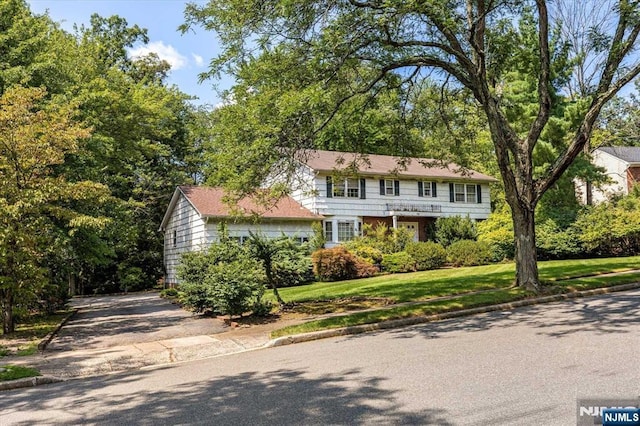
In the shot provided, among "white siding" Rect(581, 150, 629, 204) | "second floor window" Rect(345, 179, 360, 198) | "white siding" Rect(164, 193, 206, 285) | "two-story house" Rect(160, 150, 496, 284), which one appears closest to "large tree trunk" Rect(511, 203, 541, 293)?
"two-story house" Rect(160, 150, 496, 284)

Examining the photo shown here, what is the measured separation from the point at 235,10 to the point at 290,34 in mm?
1358

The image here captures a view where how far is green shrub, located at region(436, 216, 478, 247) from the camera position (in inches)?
1224

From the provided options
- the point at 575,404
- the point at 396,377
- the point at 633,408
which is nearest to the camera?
the point at 633,408

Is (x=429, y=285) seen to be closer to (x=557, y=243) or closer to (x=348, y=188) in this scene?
(x=557, y=243)

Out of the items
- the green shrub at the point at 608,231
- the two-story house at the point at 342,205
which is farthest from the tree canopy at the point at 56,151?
the green shrub at the point at 608,231

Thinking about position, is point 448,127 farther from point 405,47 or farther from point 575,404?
point 575,404

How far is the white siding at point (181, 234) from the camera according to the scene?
90.2ft

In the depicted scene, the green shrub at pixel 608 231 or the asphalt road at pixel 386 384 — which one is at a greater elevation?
the green shrub at pixel 608 231

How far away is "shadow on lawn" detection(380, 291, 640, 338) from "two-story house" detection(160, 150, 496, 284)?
617 inches

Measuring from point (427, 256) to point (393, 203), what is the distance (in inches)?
262

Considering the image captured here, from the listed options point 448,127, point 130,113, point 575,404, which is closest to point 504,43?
point 448,127

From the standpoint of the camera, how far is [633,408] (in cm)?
466

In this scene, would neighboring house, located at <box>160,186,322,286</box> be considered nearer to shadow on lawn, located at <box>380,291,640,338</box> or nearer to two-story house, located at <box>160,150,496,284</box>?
two-story house, located at <box>160,150,496,284</box>

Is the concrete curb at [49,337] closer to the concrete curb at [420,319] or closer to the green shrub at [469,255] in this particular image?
the concrete curb at [420,319]
